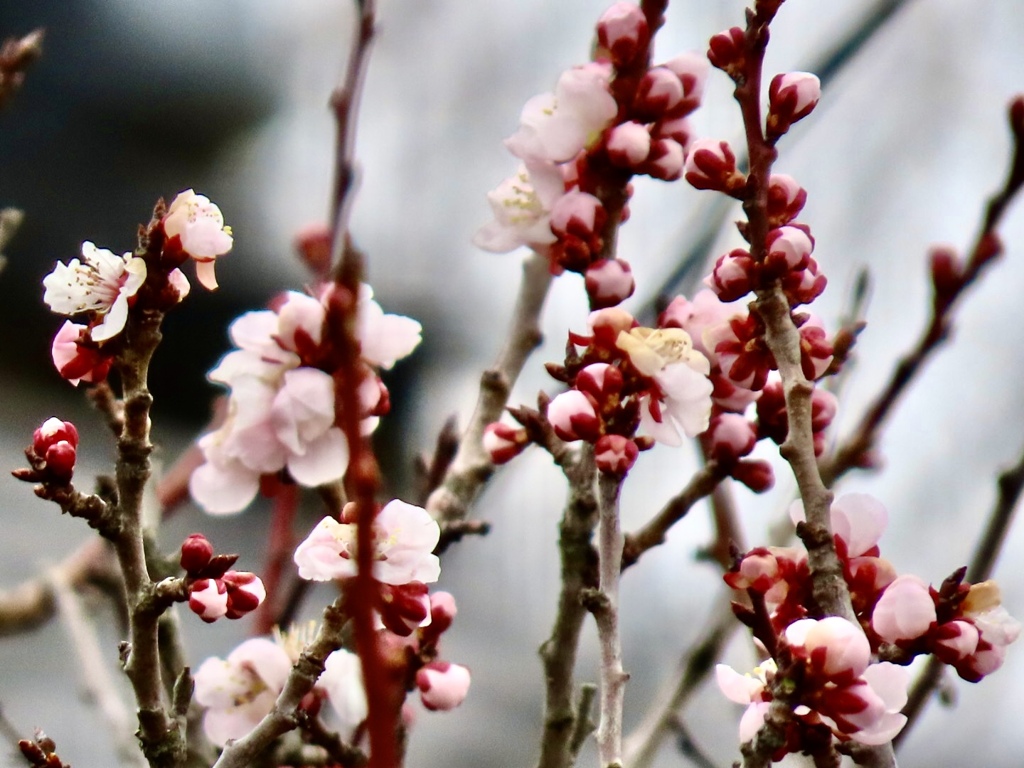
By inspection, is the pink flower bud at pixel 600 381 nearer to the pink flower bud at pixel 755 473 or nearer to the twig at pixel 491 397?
the pink flower bud at pixel 755 473

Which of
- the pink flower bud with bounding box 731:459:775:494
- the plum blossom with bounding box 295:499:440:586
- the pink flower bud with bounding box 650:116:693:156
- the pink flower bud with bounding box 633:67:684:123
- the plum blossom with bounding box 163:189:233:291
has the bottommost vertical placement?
the plum blossom with bounding box 295:499:440:586

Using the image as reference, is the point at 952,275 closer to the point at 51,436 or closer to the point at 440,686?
the point at 440,686

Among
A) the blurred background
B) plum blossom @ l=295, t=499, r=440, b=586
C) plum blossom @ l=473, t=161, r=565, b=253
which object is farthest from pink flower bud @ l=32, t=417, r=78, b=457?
the blurred background

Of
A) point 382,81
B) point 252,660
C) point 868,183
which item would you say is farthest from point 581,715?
point 382,81

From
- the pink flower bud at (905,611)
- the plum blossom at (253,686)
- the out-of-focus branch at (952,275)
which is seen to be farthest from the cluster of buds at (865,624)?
the out-of-focus branch at (952,275)

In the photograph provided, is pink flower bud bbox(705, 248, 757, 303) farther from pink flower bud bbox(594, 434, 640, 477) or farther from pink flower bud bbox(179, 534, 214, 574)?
pink flower bud bbox(179, 534, 214, 574)

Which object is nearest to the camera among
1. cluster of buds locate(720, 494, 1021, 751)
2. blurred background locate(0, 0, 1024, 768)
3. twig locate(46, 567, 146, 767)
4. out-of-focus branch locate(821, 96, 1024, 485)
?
cluster of buds locate(720, 494, 1021, 751)

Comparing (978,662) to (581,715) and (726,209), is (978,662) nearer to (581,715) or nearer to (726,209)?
(581,715)
